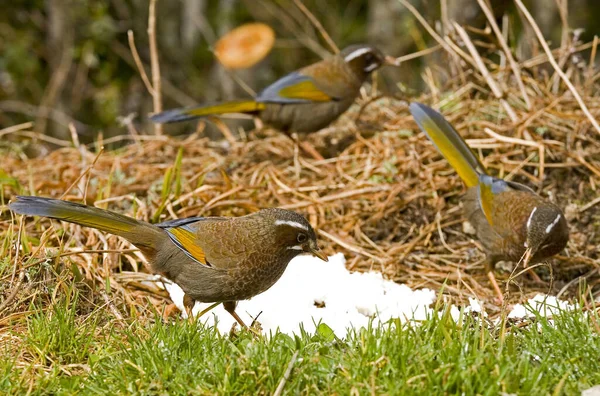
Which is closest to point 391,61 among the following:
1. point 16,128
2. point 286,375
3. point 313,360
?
point 16,128

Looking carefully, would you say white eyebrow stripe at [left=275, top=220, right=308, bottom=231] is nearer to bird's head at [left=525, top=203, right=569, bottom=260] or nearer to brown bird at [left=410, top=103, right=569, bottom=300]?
brown bird at [left=410, top=103, right=569, bottom=300]

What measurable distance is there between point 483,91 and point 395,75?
20.9 ft

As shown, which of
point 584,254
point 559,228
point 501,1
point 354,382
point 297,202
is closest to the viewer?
point 354,382

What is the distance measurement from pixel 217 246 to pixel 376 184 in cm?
190

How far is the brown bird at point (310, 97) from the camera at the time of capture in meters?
6.92

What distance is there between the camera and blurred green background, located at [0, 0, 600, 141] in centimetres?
1184

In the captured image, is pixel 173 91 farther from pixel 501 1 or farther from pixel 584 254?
pixel 584 254

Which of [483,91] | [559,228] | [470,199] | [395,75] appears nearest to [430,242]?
[470,199]

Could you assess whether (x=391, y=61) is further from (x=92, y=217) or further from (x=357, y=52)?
(x=92, y=217)

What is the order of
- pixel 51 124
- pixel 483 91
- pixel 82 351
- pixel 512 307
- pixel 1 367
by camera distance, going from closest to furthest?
pixel 1 367 < pixel 82 351 < pixel 512 307 < pixel 483 91 < pixel 51 124

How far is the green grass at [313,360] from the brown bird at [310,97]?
317cm

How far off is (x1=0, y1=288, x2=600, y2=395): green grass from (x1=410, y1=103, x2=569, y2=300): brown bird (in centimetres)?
116

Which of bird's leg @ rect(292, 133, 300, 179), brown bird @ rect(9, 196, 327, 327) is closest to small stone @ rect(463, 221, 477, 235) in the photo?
bird's leg @ rect(292, 133, 300, 179)

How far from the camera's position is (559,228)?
500 cm
